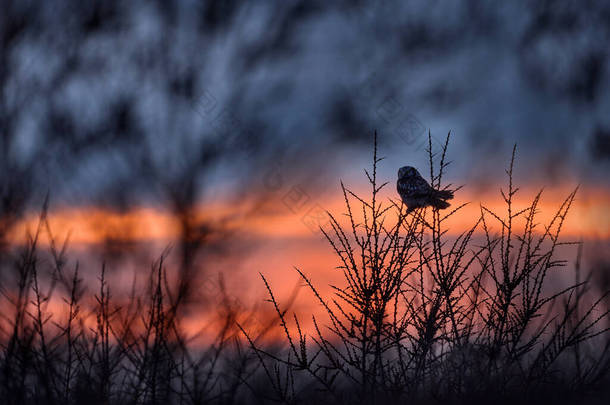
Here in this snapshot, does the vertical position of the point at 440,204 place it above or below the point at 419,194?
below

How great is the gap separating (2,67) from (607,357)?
34.8ft

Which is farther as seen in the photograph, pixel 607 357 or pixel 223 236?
pixel 223 236

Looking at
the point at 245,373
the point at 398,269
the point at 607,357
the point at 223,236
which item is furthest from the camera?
the point at 223,236

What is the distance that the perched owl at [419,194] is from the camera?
409 cm

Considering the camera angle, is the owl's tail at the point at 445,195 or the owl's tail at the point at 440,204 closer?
the owl's tail at the point at 440,204

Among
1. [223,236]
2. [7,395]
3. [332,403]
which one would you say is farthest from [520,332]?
[223,236]

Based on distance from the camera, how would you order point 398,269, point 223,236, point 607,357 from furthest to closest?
point 223,236 < point 607,357 < point 398,269

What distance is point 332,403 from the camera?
3.89 meters

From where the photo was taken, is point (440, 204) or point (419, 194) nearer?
point (440, 204)

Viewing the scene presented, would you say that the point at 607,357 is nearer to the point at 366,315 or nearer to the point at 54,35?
the point at 366,315

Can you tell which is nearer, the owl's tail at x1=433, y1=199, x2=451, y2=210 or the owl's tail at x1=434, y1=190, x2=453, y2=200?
the owl's tail at x1=433, y1=199, x2=451, y2=210

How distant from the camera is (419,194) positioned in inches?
183

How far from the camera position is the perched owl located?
409cm

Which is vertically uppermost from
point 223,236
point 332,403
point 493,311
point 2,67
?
point 2,67
